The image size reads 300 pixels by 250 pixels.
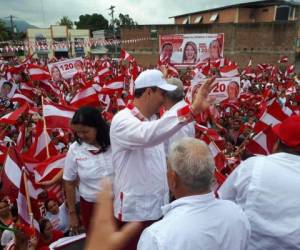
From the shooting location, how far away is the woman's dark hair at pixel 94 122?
3217 millimetres

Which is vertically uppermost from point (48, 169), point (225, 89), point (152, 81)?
point (152, 81)

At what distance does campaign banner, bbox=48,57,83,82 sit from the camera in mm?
12344

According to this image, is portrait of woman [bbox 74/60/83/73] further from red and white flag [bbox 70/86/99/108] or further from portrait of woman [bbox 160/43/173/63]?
red and white flag [bbox 70/86/99/108]

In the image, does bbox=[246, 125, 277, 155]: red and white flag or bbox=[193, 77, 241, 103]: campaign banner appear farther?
bbox=[193, 77, 241, 103]: campaign banner

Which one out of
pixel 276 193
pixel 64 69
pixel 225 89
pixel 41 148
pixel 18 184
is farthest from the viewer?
pixel 64 69

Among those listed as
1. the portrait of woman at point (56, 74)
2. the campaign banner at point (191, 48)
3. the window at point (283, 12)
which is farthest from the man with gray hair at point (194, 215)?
the window at point (283, 12)

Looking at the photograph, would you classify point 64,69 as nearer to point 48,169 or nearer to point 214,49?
point 214,49

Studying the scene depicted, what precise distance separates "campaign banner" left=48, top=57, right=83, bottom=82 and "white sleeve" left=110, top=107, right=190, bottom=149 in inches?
403

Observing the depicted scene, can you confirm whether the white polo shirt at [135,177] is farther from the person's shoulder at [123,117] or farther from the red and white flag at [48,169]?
the red and white flag at [48,169]

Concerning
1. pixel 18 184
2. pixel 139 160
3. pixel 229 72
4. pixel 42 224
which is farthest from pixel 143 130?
pixel 229 72

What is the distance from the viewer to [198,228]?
1723 mm

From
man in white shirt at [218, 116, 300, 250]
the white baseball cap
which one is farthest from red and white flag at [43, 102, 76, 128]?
man in white shirt at [218, 116, 300, 250]

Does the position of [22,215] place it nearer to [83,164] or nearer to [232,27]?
[83,164]

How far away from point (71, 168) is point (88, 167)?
22 cm
